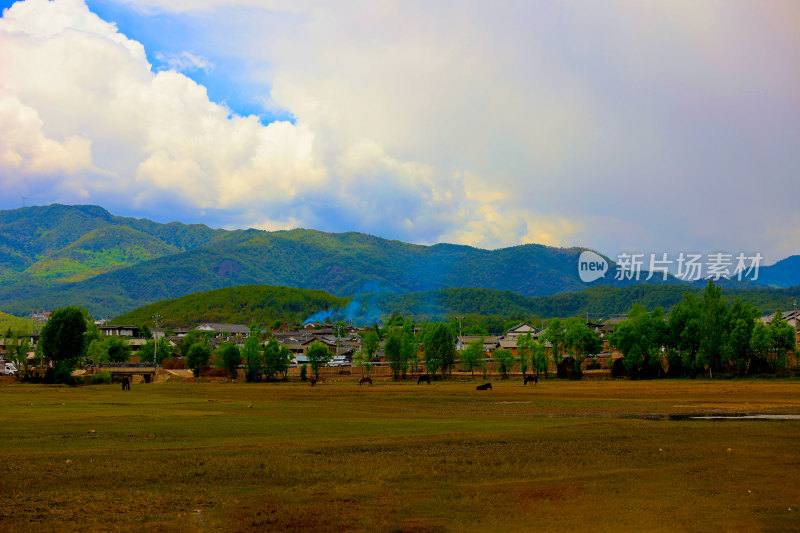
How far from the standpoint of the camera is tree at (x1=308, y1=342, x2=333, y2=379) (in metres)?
137

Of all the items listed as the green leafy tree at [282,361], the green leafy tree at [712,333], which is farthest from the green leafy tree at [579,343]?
the green leafy tree at [282,361]

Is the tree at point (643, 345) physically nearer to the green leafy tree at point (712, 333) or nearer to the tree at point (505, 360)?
the green leafy tree at point (712, 333)

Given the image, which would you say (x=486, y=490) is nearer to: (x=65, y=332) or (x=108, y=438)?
(x=108, y=438)

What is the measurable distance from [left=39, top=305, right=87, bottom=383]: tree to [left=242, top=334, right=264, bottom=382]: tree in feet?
105

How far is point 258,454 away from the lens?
28.5m

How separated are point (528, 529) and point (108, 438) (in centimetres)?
2414

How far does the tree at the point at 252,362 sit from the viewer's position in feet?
464

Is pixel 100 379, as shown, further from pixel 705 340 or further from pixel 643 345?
pixel 705 340

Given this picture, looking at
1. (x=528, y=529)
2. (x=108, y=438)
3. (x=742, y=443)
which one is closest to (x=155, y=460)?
(x=108, y=438)

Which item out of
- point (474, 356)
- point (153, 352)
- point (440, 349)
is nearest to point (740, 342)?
point (474, 356)

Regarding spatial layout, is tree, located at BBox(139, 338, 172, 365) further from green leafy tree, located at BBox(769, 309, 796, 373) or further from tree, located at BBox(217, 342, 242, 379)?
green leafy tree, located at BBox(769, 309, 796, 373)

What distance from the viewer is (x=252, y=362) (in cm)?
14288

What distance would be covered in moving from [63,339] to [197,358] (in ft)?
113

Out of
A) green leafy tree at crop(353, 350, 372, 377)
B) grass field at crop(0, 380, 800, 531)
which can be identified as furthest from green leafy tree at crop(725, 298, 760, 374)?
grass field at crop(0, 380, 800, 531)
